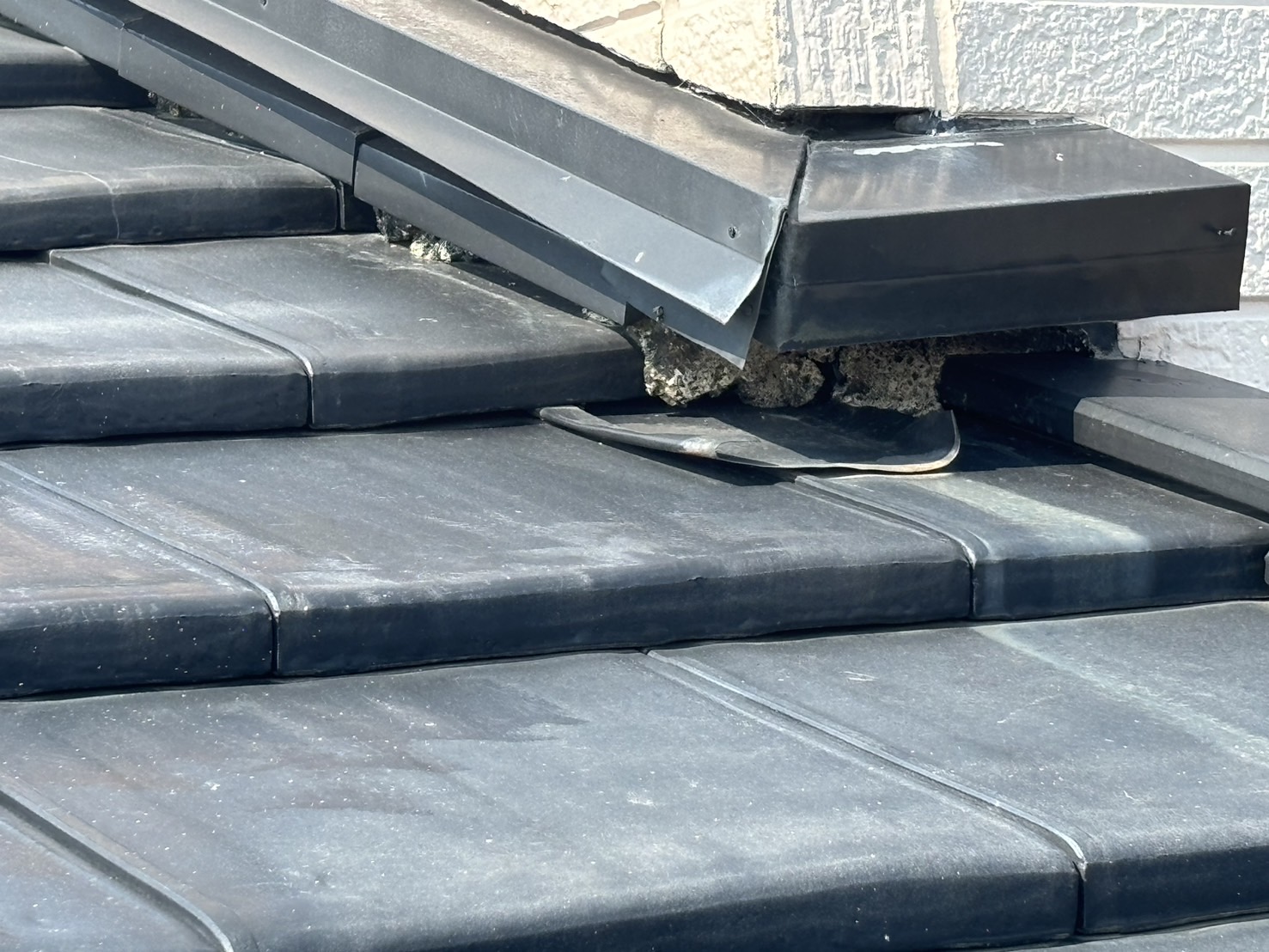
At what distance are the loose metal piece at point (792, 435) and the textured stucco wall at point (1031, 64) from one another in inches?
17.2

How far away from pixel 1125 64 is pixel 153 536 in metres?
1.65

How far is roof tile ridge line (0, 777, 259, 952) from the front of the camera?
4.10ft

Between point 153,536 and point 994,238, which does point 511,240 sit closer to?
point 994,238

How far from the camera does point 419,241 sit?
2834mm

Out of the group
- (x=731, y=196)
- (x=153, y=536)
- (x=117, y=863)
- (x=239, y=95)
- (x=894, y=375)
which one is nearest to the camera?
(x=117, y=863)

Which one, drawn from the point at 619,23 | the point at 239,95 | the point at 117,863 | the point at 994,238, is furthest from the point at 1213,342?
the point at 117,863

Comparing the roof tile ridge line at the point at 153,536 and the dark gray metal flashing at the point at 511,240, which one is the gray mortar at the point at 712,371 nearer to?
the dark gray metal flashing at the point at 511,240

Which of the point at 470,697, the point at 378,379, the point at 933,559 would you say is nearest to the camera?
the point at 470,697

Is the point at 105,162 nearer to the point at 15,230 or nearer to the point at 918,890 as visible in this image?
the point at 15,230

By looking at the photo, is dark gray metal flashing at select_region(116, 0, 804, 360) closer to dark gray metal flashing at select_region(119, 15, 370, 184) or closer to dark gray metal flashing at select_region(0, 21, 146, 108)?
dark gray metal flashing at select_region(119, 15, 370, 184)

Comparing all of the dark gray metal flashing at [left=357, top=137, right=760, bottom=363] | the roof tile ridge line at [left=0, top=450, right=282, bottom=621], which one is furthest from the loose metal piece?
the roof tile ridge line at [left=0, top=450, right=282, bottom=621]

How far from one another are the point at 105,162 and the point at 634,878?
1.92 m

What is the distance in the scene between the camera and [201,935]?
4.08 feet

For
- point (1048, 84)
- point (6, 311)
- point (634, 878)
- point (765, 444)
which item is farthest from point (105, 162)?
point (634, 878)
